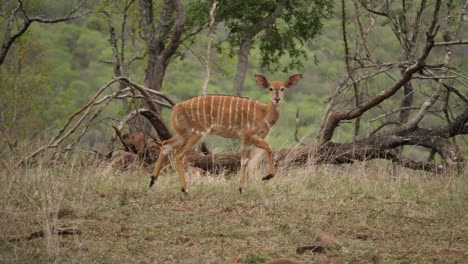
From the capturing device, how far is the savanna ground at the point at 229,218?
5.78 m

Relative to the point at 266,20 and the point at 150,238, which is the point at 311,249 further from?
the point at 266,20

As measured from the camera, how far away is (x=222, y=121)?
29.8 ft

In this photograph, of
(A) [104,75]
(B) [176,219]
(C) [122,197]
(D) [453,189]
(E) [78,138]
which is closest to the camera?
(B) [176,219]

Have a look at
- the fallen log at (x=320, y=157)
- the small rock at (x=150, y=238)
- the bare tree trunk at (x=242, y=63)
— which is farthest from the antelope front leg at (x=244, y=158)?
the bare tree trunk at (x=242, y=63)

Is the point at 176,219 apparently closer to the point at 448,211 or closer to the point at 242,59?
the point at 448,211

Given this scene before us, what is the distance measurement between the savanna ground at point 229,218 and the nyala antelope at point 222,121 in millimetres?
419

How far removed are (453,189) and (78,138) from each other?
182 inches

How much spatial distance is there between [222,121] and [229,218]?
2131 millimetres

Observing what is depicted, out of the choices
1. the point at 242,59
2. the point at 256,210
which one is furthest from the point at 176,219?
the point at 242,59

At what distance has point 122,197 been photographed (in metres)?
7.67

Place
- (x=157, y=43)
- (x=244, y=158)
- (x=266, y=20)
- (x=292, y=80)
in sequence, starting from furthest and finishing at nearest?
(x=266, y=20), (x=157, y=43), (x=292, y=80), (x=244, y=158)

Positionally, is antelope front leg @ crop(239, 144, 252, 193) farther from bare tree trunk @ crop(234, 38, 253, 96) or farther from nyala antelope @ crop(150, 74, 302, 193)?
bare tree trunk @ crop(234, 38, 253, 96)

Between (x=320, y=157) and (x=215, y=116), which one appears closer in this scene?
(x=215, y=116)

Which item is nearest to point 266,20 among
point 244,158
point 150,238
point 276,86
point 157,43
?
point 157,43
